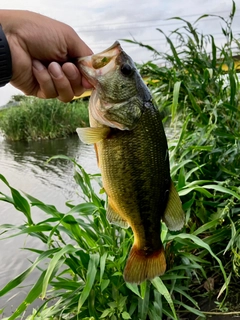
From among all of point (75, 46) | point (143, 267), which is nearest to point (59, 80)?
point (75, 46)

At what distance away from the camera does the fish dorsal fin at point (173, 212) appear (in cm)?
169

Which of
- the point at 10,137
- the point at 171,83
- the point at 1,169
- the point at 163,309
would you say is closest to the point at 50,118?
the point at 10,137

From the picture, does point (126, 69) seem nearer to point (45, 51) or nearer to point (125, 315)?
point (45, 51)

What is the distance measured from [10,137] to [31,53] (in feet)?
57.3

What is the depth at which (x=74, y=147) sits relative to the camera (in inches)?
595

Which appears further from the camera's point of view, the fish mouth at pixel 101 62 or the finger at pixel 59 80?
the finger at pixel 59 80

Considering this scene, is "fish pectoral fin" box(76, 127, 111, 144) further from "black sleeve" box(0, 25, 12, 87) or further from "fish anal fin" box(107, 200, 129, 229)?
"black sleeve" box(0, 25, 12, 87)

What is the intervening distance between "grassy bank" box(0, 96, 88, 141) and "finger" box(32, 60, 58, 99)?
15390 mm

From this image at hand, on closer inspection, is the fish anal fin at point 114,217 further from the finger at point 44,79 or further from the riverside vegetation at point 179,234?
the riverside vegetation at point 179,234

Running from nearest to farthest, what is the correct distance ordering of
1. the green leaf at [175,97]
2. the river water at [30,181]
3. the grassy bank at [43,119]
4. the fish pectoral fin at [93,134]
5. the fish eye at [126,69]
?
the fish pectoral fin at [93,134] < the fish eye at [126,69] < the green leaf at [175,97] < the river water at [30,181] < the grassy bank at [43,119]

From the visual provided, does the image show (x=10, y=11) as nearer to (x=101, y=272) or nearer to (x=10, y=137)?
(x=101, y=272)

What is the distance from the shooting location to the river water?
4.98 metres

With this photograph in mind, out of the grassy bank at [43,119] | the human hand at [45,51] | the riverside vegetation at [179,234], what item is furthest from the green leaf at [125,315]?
the grassy bank at [43,119]

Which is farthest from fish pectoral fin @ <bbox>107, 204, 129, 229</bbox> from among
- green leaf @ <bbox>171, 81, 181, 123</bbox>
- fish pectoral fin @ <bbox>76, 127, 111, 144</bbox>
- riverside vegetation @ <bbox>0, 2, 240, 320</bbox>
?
green leaf @ <bbox>171, 81, 181, 123</bbox>
